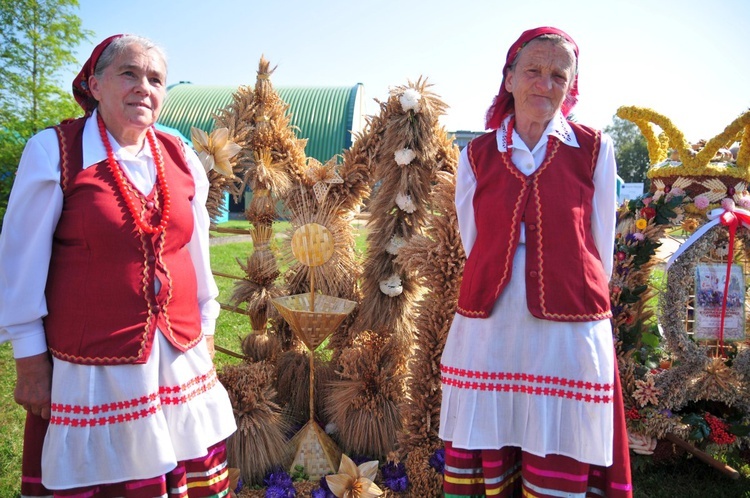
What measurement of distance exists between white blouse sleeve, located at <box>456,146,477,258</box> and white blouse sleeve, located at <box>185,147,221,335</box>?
0.94 meters

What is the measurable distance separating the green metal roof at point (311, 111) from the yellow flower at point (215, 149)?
1519 centimetres

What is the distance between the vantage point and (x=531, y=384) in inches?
77.0

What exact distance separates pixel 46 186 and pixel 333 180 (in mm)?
1749

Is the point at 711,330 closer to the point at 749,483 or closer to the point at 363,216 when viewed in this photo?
the point at 749,483

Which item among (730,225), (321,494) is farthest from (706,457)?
(321,494)

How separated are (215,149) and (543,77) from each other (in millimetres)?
1721

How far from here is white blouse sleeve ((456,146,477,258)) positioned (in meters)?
2.17

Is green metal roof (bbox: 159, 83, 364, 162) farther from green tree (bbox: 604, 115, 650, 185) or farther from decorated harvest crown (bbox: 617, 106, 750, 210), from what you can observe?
green tree (bbox: 604, 115, 650, 185)

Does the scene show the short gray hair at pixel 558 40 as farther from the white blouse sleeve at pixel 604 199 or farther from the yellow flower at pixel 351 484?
the yellow flower at pixel 351 484

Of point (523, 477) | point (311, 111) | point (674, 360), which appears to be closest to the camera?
point (523, 477)

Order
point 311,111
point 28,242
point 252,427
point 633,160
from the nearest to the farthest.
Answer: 1. point 28,242
2. point 252,427
3. point 311,111
4. point 633,160

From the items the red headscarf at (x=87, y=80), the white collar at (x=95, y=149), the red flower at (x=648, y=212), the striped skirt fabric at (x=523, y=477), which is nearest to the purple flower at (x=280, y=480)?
the striped skirt fabric at (x=523, y=477)

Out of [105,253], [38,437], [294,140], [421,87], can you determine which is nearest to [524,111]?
[421,87]

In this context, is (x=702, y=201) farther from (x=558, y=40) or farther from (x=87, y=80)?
(x=87, y=80)
